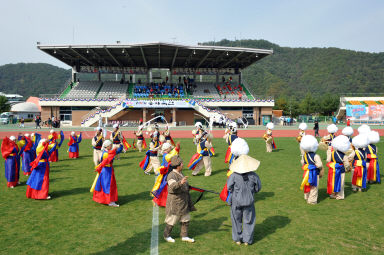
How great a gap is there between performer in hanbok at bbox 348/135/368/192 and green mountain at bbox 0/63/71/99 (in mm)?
156298

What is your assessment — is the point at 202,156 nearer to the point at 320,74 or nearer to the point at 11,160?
the point at 11,160

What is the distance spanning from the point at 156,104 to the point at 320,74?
3590 inches

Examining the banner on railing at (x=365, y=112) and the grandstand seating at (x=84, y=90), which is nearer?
the grandstand seating at (x=84, y=90)

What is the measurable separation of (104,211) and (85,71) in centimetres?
4941

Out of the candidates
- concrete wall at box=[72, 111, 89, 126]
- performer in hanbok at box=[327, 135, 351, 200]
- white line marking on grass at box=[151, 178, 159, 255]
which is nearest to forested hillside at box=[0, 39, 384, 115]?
concrete wall at box=[72, 111, 89, 126]

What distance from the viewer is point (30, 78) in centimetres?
16562

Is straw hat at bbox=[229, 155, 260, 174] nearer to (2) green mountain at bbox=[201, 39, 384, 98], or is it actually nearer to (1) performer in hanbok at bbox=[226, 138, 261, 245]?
(1) performer in hanbok at bbox=[226, 138, 261, 245]

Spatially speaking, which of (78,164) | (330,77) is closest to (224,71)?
(78,164)

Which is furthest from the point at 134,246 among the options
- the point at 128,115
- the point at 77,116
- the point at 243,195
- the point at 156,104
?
the point at 77,116

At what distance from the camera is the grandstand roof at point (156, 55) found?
40531mm

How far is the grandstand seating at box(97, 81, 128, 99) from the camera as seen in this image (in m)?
46.2

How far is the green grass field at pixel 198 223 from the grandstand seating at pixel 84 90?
A: 38.3 metres

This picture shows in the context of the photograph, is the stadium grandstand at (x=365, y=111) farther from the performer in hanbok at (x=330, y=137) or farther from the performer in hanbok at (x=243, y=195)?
the performer in hanbok at (x=243, y=195)

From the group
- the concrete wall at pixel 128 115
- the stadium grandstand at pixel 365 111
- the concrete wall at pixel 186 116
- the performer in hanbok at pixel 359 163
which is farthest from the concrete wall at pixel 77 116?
the stadium grandstand at pixel 365 111
